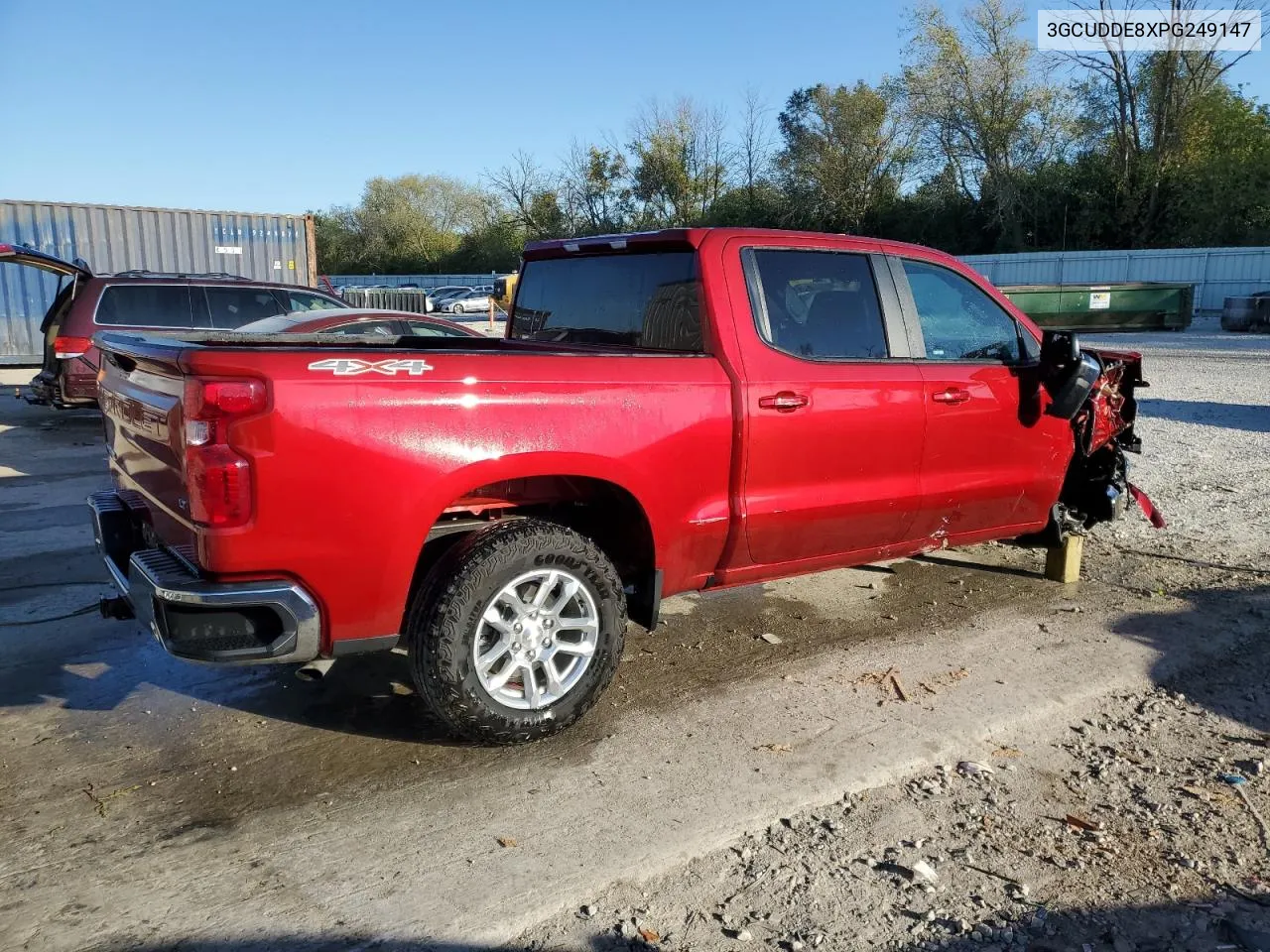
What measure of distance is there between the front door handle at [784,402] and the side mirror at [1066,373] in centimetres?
171

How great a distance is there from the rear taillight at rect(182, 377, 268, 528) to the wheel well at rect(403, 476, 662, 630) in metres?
0.74

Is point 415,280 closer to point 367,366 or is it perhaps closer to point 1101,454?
point 1101,454

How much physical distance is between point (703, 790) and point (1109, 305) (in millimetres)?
26327

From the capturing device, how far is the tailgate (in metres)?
3.15

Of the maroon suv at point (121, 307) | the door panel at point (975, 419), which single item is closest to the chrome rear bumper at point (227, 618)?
the door panel at point (975, 419)

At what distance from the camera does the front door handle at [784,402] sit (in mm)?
4078

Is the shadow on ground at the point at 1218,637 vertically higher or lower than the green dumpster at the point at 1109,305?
lower

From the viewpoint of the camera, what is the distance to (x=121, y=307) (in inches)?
435

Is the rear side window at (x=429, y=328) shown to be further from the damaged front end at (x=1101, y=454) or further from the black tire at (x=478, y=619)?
the black tire at (x=478, y=619)

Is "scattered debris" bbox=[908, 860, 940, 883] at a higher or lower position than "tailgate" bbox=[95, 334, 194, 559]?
lower

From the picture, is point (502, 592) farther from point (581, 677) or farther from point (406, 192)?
point (406, 192)

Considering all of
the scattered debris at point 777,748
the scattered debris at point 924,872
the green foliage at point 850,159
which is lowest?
the scattered debris at point 924,872

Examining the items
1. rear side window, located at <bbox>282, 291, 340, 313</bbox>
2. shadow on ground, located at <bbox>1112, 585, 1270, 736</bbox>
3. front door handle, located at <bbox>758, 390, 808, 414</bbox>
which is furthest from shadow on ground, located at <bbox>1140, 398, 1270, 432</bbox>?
rear side window, located at <bbox>282, 291, 340, 313</bbox>

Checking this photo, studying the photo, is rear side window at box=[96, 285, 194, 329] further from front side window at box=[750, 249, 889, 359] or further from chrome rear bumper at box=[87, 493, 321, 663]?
front side window at box=[750, 249, 889, 359]
